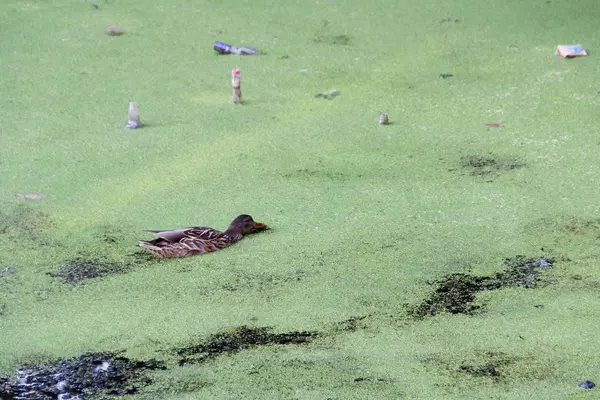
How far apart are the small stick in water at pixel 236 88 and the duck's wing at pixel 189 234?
1442 mm

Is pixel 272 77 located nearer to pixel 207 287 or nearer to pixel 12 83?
pixel 12 83

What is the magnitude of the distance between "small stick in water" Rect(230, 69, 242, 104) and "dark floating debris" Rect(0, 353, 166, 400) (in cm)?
225

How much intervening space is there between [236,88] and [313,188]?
1.04 m

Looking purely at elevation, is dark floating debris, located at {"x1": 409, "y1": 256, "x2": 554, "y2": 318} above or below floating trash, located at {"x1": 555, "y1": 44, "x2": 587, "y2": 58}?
below

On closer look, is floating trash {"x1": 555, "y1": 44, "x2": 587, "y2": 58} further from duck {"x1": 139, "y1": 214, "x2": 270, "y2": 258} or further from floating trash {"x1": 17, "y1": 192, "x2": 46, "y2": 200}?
floating trash {"x1": 17, "y1": 192, "x2": 46, "y2": 200}

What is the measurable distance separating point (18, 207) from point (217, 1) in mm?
2863

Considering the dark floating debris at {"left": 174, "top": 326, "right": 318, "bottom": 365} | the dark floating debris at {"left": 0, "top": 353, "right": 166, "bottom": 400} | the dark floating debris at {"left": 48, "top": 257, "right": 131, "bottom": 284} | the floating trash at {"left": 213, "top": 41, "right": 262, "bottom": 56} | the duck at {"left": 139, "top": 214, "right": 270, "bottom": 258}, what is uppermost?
the floating trash at {"left": 213, "top": 41, "right": 262, "bottom": 56}

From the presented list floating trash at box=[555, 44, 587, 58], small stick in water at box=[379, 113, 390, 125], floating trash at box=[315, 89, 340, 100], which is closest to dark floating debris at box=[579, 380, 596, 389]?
small stick in water at box=[379, 113, 390, 125]

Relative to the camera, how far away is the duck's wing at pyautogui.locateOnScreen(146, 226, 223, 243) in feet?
12.4

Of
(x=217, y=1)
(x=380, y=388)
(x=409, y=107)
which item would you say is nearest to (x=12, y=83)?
(x=217, y=1)

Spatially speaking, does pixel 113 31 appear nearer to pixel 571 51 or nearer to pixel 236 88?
pixel 236 88

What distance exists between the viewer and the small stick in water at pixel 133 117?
4930mm

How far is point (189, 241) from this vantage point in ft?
12.4

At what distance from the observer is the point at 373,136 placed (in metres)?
4.86
